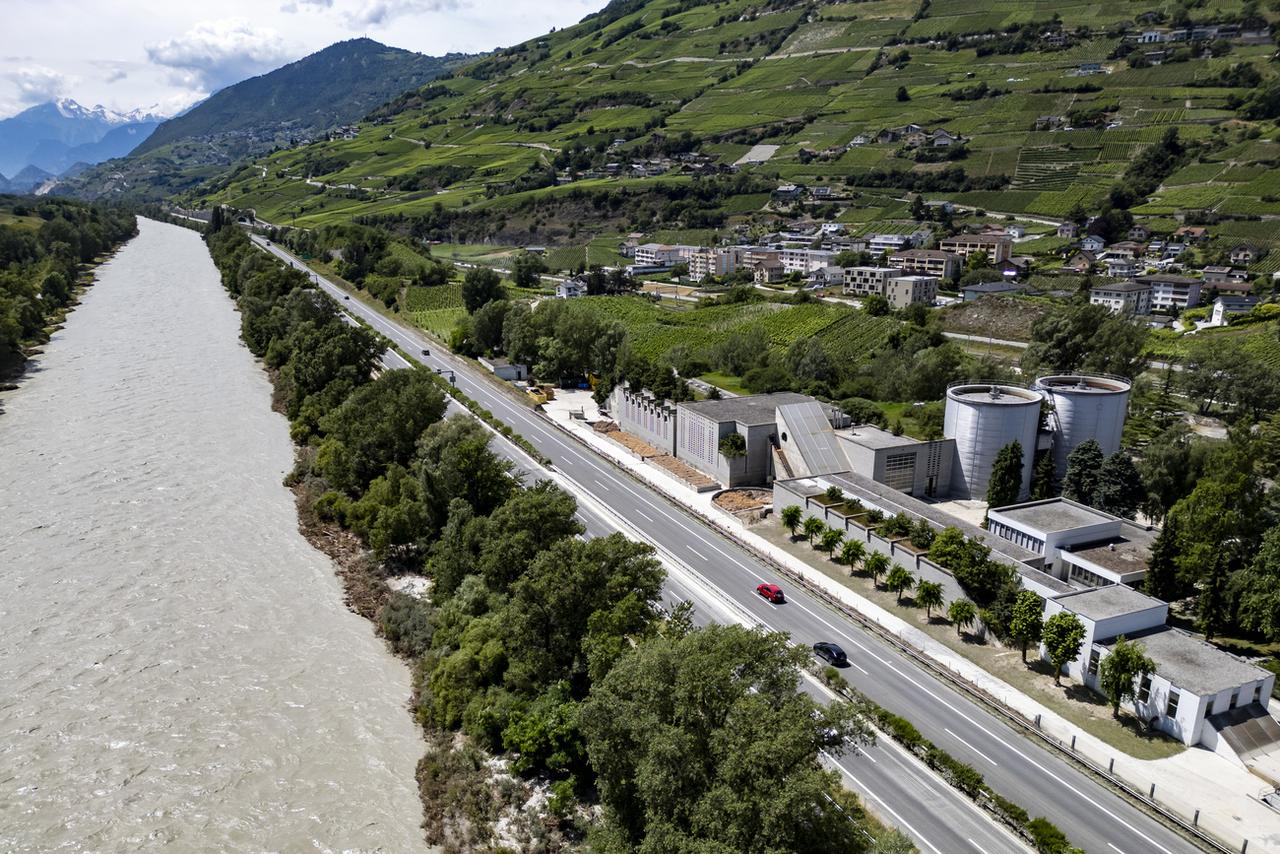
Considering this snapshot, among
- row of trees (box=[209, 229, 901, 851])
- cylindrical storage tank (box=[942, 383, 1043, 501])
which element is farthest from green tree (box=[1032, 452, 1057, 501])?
row of trees (box=[209, 229, 901, 851])

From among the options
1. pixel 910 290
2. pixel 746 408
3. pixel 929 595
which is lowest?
pixel 929 595

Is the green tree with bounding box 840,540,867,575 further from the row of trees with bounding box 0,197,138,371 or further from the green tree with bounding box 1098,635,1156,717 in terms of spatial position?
the row of trees with bounding box 0,197,138,371

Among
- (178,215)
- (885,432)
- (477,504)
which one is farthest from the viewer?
(178,215)

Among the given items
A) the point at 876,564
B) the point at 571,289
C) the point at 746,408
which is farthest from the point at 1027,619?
the point at 571,289

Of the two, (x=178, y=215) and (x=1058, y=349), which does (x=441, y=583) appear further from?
(x=178, y=215)

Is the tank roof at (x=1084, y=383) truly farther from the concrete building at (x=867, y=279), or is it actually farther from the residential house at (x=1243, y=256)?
the residential house at (x=1243, y=256)

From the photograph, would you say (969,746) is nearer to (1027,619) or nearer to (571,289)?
(1027,619)

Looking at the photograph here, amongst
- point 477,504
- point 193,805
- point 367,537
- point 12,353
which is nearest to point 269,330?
point 12,353
